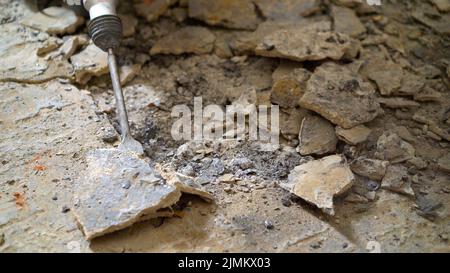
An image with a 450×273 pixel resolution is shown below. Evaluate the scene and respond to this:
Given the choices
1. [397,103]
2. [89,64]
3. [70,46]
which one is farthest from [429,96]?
[70,46]

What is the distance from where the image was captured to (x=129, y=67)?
248 cm

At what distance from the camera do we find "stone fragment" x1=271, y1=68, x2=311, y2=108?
224cm

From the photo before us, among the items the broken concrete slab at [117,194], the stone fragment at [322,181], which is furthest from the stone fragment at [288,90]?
the broken concrete slab at [117,194]

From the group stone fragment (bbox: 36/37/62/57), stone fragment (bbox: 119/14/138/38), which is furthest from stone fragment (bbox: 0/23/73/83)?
stone fragment (bbox: 119/14/138/38)

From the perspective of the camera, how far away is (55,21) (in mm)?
2586

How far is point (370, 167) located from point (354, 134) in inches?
6.7

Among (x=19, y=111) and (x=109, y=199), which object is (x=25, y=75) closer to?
(x=19, y=111)

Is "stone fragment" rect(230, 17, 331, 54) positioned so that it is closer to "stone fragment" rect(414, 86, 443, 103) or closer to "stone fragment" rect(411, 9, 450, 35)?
"stone fragment" rect(411, 9, 450, 35)

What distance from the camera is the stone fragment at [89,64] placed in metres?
2.38

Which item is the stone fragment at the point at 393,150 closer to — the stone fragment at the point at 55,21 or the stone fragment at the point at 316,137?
the stone fragment at the point at 316,137

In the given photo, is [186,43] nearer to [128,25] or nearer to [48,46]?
[128,25]
